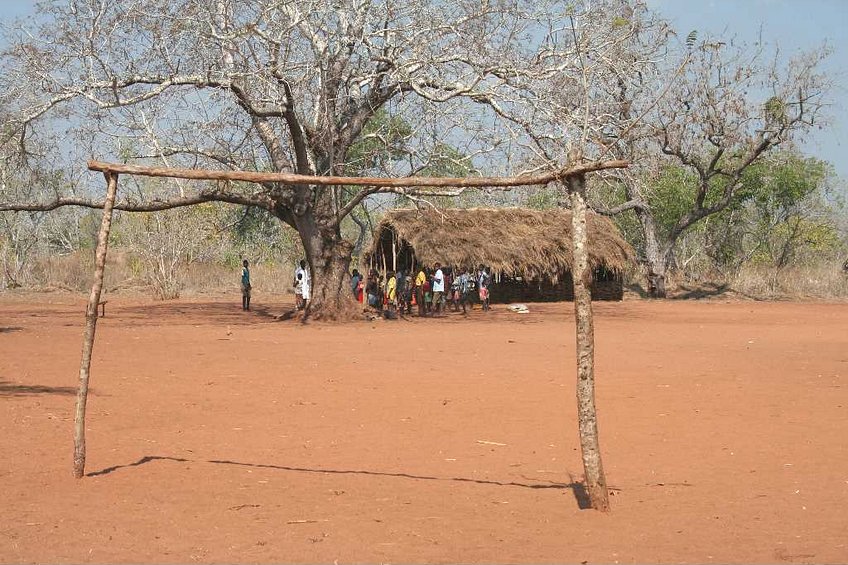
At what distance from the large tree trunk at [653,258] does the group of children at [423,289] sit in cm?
882

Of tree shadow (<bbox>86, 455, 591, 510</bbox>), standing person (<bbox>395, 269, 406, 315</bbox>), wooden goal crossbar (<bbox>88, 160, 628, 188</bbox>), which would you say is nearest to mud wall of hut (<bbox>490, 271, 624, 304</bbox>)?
standing person (<bbox>395, 269, 406, 315</bbox>)

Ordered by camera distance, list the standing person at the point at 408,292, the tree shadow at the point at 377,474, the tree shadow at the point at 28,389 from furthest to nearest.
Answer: the standing person at the point at 408,292 → the tree shadow at the point at 28,389 → the tree shadow at the point at 377,474

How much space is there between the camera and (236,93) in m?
19.2

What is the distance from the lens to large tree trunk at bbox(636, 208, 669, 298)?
34375 millimetres

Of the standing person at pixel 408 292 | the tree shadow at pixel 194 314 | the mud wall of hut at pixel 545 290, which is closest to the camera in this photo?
the tree shadow at pixel 194 314

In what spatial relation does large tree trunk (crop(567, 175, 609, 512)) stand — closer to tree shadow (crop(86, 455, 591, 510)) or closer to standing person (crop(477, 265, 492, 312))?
tree shadow (crop(86, 455, 591, 510))

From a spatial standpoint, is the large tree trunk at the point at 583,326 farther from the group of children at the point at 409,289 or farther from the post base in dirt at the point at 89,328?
the group of children at the point at 409,289

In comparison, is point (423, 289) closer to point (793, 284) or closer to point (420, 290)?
point (420, 290)

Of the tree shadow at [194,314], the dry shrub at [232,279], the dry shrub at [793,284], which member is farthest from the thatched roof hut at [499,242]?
the dry shrub at [793,284]

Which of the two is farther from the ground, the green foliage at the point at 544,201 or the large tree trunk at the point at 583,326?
the green foliage at the point at 544,201

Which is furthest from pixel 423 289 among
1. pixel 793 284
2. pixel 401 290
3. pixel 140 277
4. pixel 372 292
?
pixel 793 284

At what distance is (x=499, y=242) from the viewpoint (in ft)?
93.9

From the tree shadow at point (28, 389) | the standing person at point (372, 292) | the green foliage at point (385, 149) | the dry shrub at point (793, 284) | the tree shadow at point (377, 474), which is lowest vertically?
the tree shadow at point (377, 474)

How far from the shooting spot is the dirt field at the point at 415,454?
5551mm
